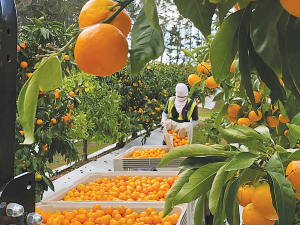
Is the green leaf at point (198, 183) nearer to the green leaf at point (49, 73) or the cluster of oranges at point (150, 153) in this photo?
the green leaf at point (49, 73)

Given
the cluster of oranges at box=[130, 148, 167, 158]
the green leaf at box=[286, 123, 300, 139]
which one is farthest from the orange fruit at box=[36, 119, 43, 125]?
the green leaf at box=[286, 123, 300, 139]

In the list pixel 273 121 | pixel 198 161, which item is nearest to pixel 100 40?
pixel 198 161

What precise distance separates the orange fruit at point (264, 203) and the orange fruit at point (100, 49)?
1.30 feet

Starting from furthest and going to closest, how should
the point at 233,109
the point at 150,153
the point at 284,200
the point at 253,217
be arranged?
1. the point at 150,153
2. the point at 233,109
3. the point at 253,217
4. the point at 284,200

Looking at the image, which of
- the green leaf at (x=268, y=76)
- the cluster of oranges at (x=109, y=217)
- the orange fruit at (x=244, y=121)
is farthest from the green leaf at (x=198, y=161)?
the cluster of oranges at (x=109, y=217)

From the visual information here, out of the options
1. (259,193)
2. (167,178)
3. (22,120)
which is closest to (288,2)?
(22,120)

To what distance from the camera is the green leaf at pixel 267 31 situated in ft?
1.27

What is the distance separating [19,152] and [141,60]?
2639 mm

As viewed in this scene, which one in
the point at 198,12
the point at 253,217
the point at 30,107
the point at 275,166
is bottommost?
the point at 253,217

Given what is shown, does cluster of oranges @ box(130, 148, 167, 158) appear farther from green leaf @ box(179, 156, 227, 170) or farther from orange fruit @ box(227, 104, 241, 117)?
green leaf @ box(179, 156, 227, 170)

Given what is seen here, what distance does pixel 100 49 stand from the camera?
0.41 m

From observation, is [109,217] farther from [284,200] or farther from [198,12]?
[198,12]

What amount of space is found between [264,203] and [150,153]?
10.3 feet

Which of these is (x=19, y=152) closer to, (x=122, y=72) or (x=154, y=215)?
(x=154, y=215)
